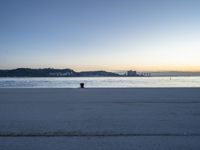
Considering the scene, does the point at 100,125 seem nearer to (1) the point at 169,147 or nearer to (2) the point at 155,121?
(2) the point at 155,121

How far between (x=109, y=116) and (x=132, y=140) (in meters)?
4.14

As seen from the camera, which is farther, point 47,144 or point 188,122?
point 188,122

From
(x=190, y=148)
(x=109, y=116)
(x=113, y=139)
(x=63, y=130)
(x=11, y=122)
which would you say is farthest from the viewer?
(x=109, y=116)

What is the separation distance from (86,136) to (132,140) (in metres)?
1.10

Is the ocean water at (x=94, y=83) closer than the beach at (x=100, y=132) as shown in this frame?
No

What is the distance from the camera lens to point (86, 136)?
7.69 meters

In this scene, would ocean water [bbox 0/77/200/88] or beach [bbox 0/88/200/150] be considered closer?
beach [bbox 0/88/200/150]

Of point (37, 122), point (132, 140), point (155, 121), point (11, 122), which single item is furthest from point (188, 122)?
point (11, 122)

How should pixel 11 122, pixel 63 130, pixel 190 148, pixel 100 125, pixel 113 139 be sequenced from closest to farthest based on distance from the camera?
pixel 190 148, pixel 113 139, pixel 63 130, pixel 100 125, pixel 11 122

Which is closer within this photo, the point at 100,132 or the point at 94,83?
the point at 100,132

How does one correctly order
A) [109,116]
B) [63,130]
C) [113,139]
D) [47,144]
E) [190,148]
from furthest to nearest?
[109,116]
[63,130]
[113,139]
[47,144]
[190,148]

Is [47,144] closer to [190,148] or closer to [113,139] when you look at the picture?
[113,139]

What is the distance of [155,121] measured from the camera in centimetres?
1008

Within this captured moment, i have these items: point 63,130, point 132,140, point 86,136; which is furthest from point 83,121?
point 132,140
